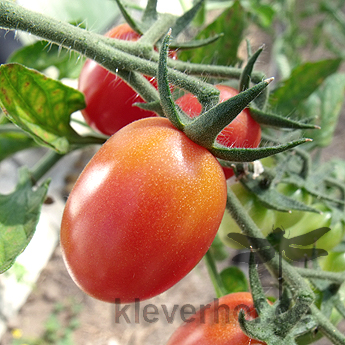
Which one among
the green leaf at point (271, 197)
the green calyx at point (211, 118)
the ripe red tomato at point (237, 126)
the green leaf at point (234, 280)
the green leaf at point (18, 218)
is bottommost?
the green leaf at point (234, 280)

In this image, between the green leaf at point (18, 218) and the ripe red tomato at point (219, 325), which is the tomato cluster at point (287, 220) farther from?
the green leaf at point (18, 218)

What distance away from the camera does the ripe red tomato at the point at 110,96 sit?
1.83ft

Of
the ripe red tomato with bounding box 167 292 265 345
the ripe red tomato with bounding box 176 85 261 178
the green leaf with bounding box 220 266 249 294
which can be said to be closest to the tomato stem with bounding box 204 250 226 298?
the green leaf with bounding box 220 266 249 294

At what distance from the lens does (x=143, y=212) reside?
0.35 metres

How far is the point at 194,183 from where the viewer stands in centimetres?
35

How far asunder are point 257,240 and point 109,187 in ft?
0.68

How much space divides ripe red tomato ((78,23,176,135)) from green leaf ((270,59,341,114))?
300 mm

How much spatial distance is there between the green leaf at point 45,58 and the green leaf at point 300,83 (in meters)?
0.41

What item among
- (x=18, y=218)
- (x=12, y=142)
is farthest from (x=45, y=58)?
(x=18, y=218)

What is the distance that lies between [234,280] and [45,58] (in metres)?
0.61

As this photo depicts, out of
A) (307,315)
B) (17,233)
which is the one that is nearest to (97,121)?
(17,233)

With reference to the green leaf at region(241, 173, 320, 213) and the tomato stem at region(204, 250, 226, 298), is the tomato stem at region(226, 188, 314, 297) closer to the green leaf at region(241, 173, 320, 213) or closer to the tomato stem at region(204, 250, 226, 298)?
the green leaf at region(241, 173, 320, 213)

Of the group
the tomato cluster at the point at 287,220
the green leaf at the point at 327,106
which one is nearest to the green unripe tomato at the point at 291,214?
the tomato cluster at the point at 287,220

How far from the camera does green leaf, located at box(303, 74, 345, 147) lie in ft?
2.99
